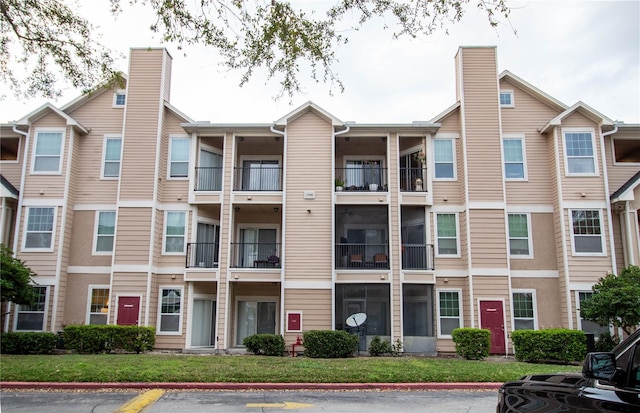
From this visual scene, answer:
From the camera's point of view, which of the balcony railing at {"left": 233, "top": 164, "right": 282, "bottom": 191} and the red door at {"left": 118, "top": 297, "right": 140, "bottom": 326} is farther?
the balcony railing at {"left": 233, "top": 164, "right": 282, "bottom": 191}

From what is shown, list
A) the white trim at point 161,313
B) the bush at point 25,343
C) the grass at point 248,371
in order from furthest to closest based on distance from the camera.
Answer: the white trim at point 161,313 → the bush at point 25,343 → the grass at point 248,371

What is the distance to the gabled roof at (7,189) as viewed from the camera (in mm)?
20375

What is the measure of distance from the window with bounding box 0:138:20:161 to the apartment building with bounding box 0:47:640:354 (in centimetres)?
82

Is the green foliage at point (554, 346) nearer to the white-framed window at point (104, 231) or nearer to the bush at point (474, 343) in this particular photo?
the bush at point (474, 343)

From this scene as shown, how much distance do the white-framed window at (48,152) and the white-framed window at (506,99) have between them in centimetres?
1797

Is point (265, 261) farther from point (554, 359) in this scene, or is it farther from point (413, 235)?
point (554, 359)

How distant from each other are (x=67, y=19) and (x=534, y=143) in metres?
17.4

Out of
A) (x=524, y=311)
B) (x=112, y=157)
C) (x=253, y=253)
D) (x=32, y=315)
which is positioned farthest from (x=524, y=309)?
(x=32, y=315)

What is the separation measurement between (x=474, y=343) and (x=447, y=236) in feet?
15.3

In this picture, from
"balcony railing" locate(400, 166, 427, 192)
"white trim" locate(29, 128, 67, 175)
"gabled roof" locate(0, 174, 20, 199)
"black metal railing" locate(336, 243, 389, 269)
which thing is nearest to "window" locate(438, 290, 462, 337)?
"black metal railing" locate(336, 243, 389, 269)

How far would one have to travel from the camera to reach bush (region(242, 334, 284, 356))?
1853 cm

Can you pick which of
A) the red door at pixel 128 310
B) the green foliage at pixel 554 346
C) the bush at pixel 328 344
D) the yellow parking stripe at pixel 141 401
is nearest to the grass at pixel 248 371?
the yellow parking stripe at pixel 141 401

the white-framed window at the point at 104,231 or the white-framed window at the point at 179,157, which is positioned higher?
the white-framed window at the point at 179,157

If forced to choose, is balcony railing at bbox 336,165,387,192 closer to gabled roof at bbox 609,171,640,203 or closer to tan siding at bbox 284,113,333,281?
tan siding at bbox 284,113,333,281
